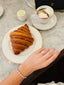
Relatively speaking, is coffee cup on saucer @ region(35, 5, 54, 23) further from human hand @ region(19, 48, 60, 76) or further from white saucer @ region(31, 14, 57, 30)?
human hand @ region(19, 48, 60, 76)

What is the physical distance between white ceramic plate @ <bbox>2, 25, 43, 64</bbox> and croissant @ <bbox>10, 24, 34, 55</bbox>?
3 centimetres

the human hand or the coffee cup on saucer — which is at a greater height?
the coffee cup on saucer

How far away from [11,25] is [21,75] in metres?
0.39

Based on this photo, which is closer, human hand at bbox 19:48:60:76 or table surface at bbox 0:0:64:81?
human hand at bbox 19:48:60:76

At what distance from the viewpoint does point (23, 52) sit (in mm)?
656

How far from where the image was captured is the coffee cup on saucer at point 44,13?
0.69m

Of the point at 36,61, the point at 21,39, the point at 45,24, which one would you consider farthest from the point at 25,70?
the point at 45,24

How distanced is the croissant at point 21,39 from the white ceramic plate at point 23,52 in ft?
0.09

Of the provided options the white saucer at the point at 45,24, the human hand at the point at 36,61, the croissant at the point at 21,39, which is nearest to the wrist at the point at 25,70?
the human hand at the point at 36,61

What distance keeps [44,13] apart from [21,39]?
0.76 feet

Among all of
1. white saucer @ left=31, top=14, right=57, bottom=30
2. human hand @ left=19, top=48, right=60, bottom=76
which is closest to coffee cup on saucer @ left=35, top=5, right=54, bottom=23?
white saucer @ left=31, top=14, right=57, bottom=30

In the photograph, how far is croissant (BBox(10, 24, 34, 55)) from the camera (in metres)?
0.63

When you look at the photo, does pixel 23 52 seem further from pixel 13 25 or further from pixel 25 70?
pixel 13 25

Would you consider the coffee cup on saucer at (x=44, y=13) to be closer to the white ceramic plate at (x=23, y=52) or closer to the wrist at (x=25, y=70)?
the white ceramic plate at (x=23, y=52)
